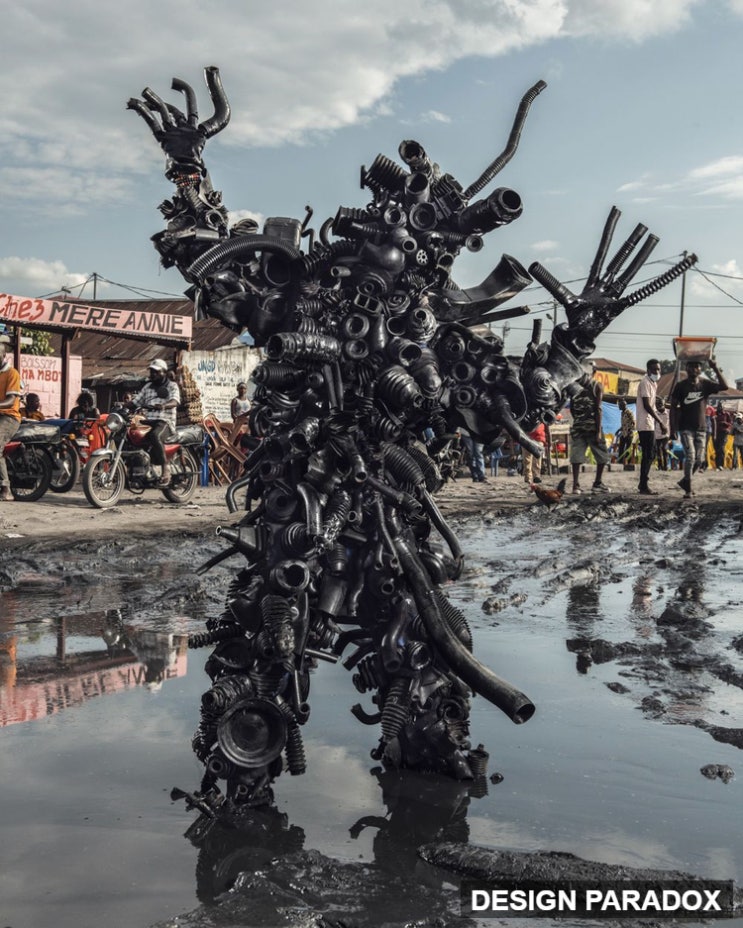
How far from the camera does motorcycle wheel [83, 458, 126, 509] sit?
1152cm

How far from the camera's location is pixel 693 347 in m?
26.2

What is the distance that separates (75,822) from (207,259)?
187 cm

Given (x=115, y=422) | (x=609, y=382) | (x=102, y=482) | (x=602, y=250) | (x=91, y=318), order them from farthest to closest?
(x=609, y=382)
(x=91, y=318)
(x=115, y=422)
(x=102, y=482)
(x=602, y=250)

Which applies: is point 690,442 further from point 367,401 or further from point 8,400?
point 367,401

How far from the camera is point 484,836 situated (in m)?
3.01

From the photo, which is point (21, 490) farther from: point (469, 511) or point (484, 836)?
point (484, 836)

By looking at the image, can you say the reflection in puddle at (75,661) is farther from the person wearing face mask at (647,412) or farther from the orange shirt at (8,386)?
the person wearing face mask at (647,412)

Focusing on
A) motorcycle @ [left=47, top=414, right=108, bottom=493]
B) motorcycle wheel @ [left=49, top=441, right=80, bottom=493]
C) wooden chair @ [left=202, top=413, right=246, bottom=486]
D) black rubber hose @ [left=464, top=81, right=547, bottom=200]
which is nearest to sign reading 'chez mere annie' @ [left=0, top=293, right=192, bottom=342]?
wooden chair @ [left=202, top=413, right=246, bottom=486]

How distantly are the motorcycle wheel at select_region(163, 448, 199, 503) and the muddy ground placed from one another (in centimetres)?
23

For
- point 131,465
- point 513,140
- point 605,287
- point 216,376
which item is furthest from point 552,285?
point 216,376

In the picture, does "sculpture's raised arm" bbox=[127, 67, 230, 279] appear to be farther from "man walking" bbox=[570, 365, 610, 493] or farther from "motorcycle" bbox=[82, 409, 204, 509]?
"man walking" bbox=[570, 365, 610, 493]

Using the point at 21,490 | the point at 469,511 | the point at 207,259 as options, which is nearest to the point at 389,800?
the point at 207,259

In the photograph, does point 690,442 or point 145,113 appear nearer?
point 145,113

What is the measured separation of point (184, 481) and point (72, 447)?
1.61 metres
